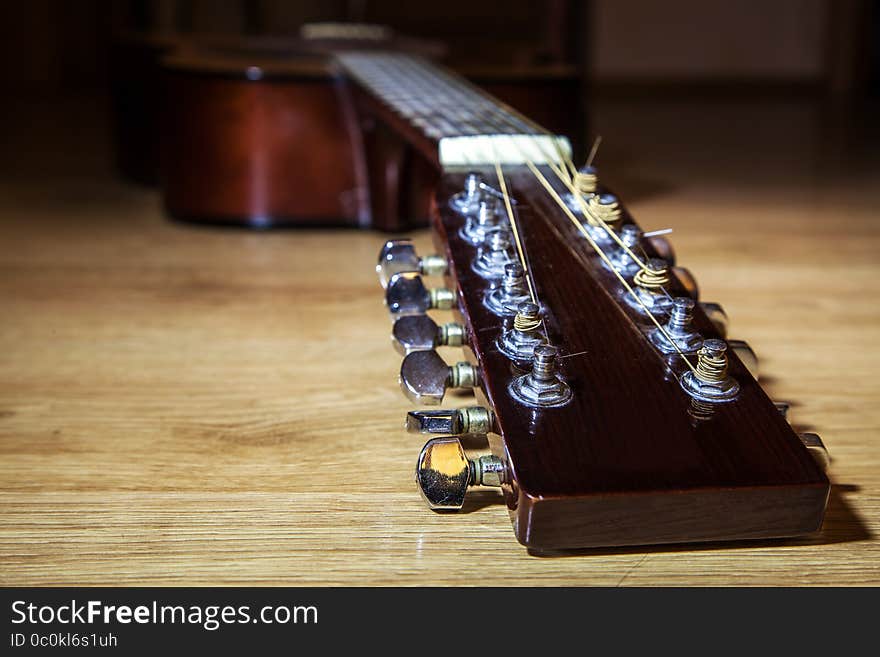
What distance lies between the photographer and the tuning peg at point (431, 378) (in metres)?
0.60

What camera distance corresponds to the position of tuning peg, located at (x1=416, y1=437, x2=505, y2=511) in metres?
0.56

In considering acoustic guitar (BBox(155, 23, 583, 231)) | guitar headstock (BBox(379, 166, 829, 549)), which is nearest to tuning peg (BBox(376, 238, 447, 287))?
guitar headstock (BBox(379, 166, 829, 549))

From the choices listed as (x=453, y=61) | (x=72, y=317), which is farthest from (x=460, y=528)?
(x=453, y=61)

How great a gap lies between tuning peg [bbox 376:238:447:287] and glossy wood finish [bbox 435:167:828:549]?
0.12m

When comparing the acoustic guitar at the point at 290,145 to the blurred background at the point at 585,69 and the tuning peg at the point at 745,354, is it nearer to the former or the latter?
the blurred background at the point at 585,69

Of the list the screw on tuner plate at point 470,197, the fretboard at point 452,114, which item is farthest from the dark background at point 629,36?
the screw on tuner plate at point 470,197

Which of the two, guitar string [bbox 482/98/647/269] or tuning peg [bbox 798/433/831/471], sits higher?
guitar string [bbox 482/98/647/269]

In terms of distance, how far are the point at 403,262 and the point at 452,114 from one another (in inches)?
15.6

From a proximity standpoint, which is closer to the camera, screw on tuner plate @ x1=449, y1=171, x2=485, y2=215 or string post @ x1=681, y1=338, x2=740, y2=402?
string post @ x1=681, y1=338, x2=740, y2=402

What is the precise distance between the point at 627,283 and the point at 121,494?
0.34 metres

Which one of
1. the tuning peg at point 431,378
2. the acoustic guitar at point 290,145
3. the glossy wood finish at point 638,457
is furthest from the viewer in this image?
the acoustic guitar at point 290,145

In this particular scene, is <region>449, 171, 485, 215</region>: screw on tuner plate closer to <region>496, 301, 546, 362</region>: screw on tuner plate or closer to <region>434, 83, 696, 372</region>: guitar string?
<region>434, 83, 696, 372</region>: guitar string

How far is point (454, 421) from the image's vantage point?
57 cm

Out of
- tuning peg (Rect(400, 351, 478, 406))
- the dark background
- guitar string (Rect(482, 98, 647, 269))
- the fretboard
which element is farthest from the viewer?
the dark background
